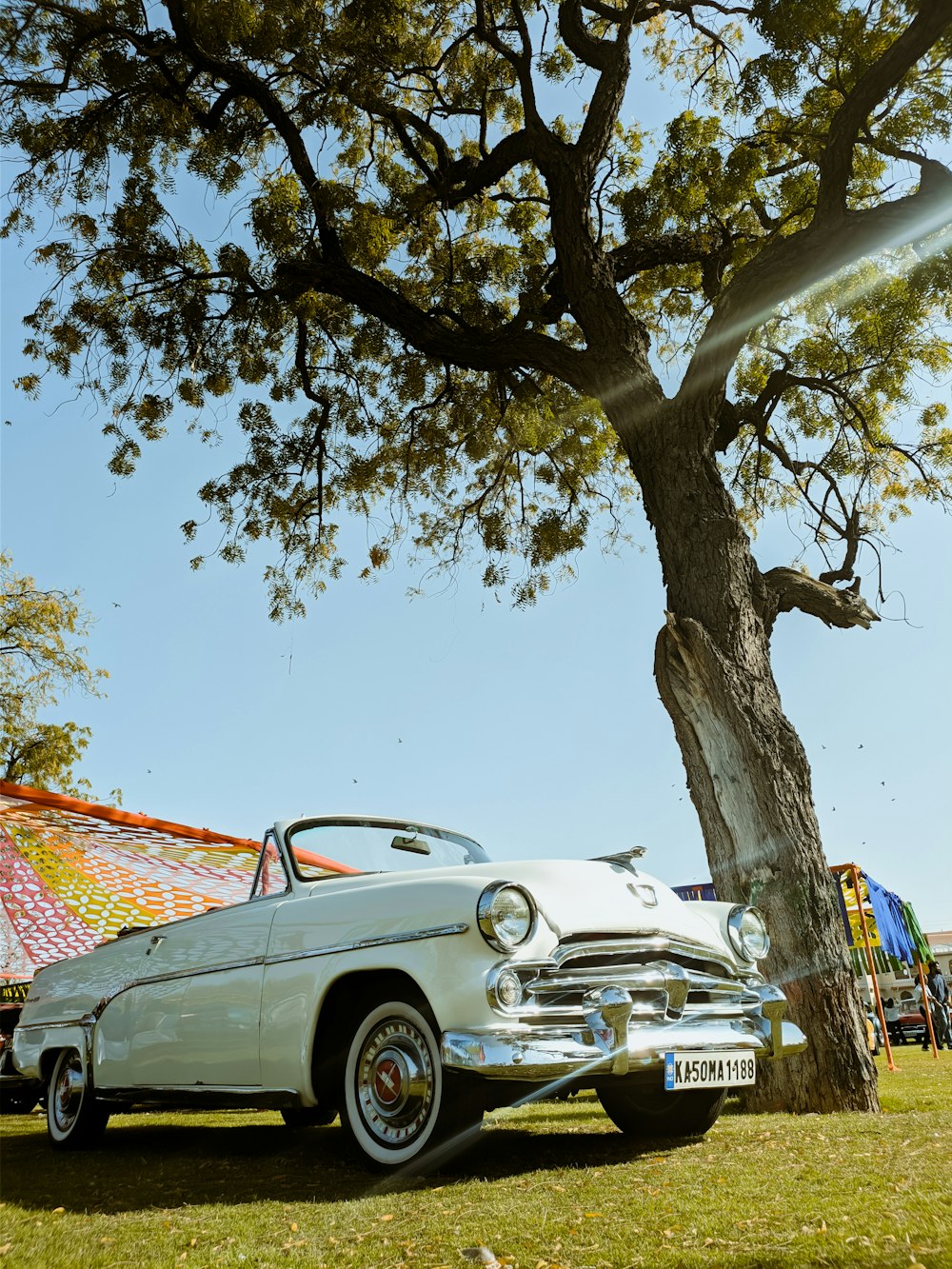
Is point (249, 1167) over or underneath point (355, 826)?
underneath

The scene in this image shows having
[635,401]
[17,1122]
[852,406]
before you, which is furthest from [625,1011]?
[852,406]

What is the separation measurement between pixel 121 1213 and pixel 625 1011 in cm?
194

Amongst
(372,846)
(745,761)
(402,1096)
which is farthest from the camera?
(745,761)

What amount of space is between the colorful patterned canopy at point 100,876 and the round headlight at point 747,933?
5.90 m

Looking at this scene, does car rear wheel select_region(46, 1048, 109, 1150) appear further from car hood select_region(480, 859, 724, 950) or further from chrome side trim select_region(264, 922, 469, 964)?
car hood select_region(480, 859, 724, 950)

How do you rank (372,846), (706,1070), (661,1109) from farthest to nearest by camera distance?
(372,846) → (661,1109) → (706,1070)

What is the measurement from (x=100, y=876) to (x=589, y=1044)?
7177mm

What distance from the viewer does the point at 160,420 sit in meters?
12.0

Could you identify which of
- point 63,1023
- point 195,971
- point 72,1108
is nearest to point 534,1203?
point 195,971

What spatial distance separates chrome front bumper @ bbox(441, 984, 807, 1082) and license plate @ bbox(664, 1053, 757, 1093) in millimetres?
34

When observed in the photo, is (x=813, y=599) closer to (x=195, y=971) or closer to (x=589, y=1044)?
(x=589, y=1044)

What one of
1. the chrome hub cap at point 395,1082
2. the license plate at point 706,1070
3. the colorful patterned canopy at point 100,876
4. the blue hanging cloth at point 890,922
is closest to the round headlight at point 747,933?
the license plate at point 706,1070

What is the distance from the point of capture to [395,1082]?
13.1ft

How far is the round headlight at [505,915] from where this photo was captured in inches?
148
